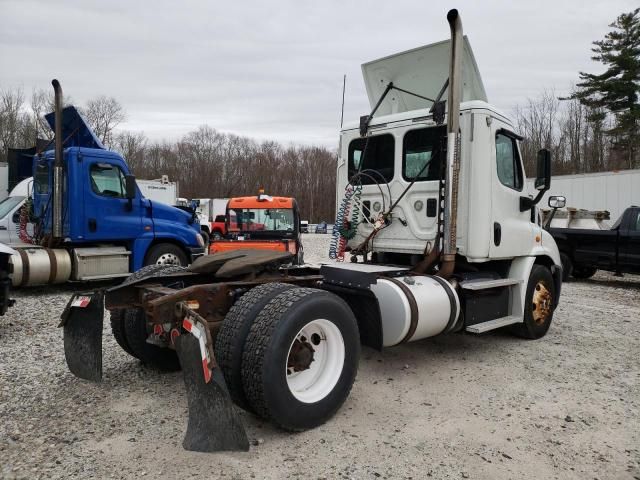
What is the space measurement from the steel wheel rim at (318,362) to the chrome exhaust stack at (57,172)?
276 inches

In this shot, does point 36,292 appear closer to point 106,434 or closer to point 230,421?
point 106,434

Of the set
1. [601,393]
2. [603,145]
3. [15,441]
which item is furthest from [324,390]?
[603,145]

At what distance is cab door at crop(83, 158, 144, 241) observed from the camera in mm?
9172

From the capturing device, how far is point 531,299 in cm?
614

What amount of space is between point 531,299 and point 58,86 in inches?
335

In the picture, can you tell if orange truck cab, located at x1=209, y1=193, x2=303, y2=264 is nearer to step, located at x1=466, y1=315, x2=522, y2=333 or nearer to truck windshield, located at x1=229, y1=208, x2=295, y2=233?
truck windshield, located at x1=229, y1=208, x2=295, y2=233

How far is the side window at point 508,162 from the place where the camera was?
224 inches

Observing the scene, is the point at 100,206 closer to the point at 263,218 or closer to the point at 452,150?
the point at 263,218

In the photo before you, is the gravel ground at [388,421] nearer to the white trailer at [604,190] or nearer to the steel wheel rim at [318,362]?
the steel wheel rim at [318,362]

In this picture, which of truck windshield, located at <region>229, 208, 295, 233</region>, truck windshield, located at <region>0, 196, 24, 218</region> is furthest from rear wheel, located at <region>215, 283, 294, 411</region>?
truck windshield, located at <region>0, 196, 24, 218</region>

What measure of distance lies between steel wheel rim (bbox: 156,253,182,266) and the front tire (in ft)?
23.1

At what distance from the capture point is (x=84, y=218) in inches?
358

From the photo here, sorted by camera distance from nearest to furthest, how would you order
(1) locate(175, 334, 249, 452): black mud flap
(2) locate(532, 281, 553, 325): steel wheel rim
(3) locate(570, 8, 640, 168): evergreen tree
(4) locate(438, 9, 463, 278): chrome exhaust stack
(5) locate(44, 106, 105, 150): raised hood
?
(1) locate(175, 334, 249, 452): black mud flap < (4) locate(438, 9, 463, 278): chrome exhaust stack < (2) locate(532, 281, 553, 325): steel wheel rim < (5) locate(44, 106, 105, 150): raised hood < (3) locate(570, 8, 640, 168): evergreen tree

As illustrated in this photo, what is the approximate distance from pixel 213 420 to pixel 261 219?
928 cm
